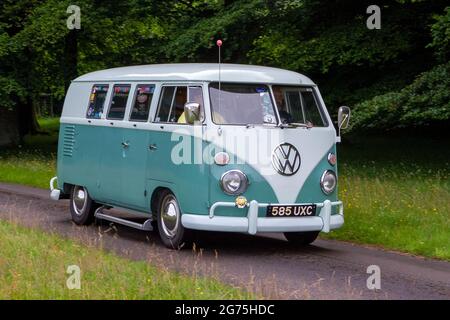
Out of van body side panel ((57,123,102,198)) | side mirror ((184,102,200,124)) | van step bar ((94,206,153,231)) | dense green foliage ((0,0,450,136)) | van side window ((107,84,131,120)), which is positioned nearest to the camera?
side mirror ((184,102,200,124))

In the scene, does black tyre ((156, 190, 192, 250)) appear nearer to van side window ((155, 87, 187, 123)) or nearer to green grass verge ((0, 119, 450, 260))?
van side window ((155, 87, 187, 123))

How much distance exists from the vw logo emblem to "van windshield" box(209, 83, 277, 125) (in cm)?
43

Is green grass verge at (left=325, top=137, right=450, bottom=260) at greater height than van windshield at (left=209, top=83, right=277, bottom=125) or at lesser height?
lesser

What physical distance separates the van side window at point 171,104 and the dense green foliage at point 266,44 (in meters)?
7.57

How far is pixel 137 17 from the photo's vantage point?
26875 mm

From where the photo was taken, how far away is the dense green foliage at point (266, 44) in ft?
61.1

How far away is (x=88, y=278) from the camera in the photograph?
334 inches

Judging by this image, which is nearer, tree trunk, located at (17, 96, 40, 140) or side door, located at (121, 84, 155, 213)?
side door, located at (121, 84, 155, 213)

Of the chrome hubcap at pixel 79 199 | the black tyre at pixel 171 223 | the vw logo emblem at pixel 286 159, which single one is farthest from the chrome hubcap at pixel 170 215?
the chrome hubcap at pixel 79 199

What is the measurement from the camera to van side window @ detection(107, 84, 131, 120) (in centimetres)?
1243

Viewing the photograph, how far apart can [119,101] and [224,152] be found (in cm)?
262

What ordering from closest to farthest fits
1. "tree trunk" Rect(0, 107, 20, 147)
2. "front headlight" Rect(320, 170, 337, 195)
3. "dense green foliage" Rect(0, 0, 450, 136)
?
"front headlight" Rect(320, 170, 337, 195), "dense green foliage" Rect(0, 0, 450, 136), "tree trunk" Rect(0, 107, 20, 147)

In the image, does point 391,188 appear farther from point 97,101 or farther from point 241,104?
point 97,101

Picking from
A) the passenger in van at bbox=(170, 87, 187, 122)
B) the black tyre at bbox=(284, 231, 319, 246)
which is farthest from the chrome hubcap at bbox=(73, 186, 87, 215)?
the black tyre at bbox=(284, 231, 319, 246)
